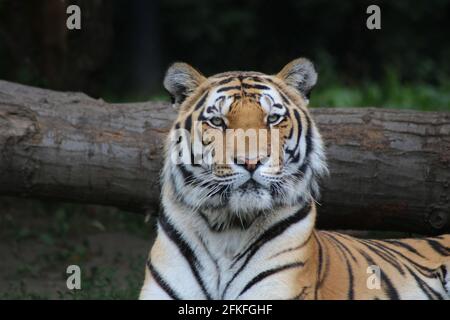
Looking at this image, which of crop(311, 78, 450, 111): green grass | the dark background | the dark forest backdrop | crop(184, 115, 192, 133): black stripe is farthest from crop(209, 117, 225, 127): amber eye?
the dark forest backdrop

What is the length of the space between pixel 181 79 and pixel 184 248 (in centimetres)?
72

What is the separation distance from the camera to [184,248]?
4.01 meters

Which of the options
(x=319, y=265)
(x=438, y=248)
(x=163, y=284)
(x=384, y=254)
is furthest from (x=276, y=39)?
(x=163, y=284)

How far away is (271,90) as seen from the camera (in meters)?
4.02

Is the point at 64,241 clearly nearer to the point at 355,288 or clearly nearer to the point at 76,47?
the point at 76,47

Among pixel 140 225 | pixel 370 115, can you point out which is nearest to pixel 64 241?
pixel 140 225

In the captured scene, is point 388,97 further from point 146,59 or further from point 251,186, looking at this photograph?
point 251,186

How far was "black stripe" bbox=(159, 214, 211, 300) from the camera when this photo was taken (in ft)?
13.0

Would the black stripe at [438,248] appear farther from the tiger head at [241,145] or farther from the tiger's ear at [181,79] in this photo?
the tiger's ear at [181,79]

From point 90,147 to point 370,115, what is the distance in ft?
5.18

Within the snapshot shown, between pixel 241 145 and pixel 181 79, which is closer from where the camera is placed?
pixel 241 145

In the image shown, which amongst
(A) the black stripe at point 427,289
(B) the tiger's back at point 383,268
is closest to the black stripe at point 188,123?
(B) the tiger's back at point 383,268

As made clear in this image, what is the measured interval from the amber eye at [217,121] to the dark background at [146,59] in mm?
2021

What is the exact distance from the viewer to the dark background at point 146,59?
6906mm
